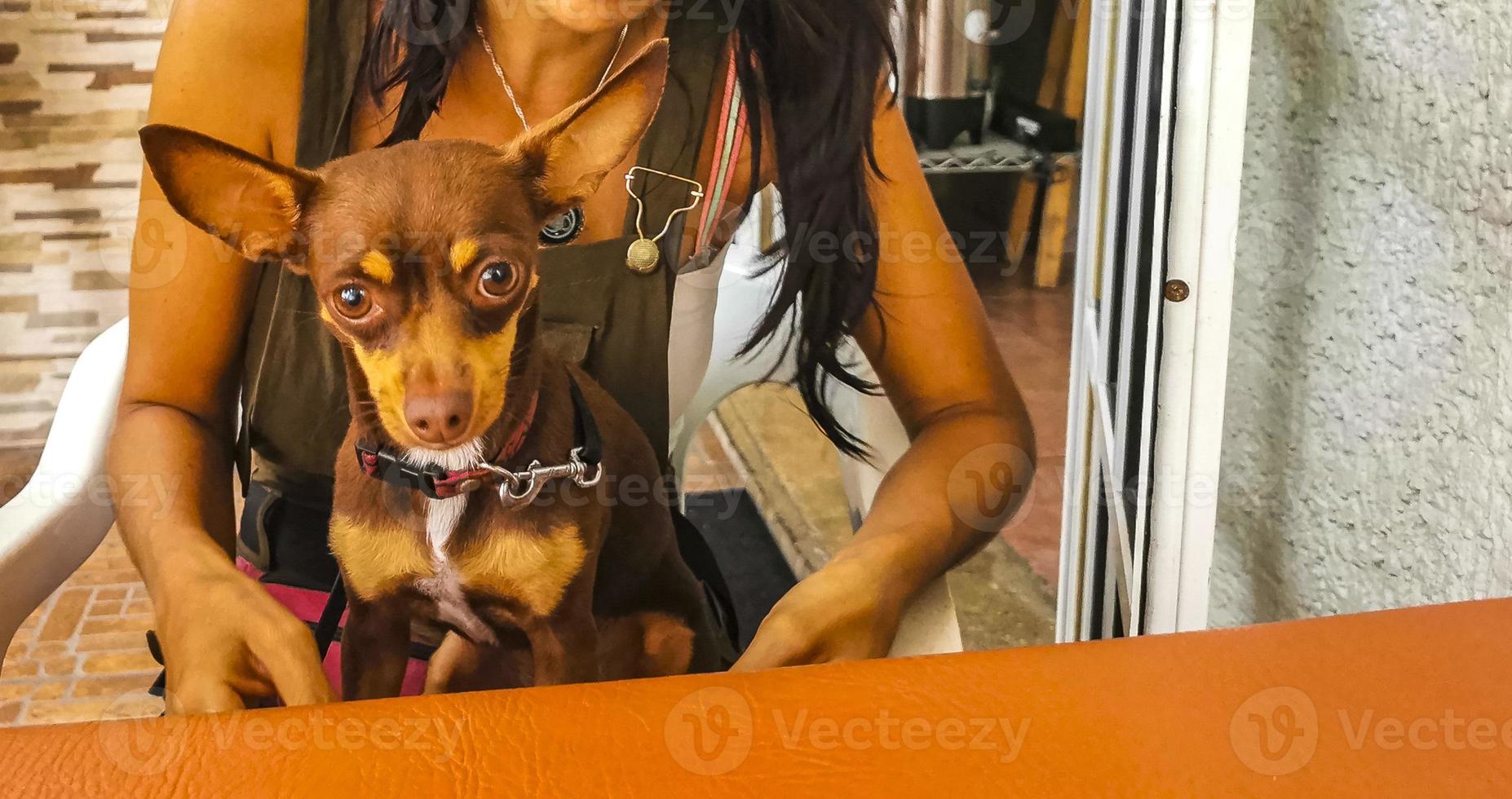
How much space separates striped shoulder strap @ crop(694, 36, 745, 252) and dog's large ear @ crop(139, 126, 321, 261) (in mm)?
302

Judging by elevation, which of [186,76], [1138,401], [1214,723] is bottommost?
[1214,723]

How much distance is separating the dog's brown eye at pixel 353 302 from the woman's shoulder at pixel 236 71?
112 mm

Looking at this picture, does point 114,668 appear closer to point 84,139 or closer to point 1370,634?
point 84,139

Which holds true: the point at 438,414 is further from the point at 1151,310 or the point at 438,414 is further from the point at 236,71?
the point at 1151,310

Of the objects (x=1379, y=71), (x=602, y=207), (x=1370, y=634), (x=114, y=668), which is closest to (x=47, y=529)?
(x=114, y=668)

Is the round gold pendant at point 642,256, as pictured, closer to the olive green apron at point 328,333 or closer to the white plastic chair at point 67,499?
the olive green apron at point 328,333

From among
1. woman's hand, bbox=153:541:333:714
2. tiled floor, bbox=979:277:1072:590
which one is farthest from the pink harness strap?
tiled floor, bbox=979:277:1072:590

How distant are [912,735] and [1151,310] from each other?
0.46m

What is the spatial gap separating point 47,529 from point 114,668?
0.42ft

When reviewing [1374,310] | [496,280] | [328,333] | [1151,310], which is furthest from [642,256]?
[1374,310]

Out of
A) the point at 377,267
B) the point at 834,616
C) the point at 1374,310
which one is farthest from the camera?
the point at 1374,310

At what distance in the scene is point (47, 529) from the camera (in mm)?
885

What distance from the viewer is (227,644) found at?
914mm

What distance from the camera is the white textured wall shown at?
1.04m
